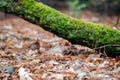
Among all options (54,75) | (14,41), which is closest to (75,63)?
(54,75)

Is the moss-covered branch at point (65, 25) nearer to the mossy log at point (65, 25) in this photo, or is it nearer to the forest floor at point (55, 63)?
the mossy log at point (65, 25)

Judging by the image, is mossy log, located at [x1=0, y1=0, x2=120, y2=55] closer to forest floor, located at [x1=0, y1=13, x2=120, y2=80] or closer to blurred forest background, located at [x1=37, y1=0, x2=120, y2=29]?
forest floor, located at [x1=0, y1=13, x2=120, y2=80]

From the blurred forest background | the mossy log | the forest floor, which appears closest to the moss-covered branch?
the mossy log

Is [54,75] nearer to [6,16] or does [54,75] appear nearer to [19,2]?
[19,2]

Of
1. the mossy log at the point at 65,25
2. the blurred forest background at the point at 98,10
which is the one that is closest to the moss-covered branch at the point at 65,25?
the mossy log at the point at 65,25

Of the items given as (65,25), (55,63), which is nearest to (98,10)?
(65,25)

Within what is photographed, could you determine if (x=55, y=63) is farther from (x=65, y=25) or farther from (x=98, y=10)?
(x=98, y=10)

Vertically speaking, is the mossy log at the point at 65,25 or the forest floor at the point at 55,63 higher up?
the mossy log at the point at 65,25

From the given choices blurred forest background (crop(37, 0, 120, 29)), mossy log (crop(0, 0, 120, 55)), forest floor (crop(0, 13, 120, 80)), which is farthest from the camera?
blurred forest background (crop(37, 0, 120, 29))
